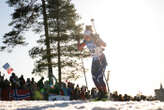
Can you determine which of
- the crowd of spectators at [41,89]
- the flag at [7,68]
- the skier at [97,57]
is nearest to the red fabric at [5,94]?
the crowd of spectators at [41,89]

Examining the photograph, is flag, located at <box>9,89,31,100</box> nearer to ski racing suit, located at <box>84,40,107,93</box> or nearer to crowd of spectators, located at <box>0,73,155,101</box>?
crowd of spectators, located at <box>0,73,155,101</box>

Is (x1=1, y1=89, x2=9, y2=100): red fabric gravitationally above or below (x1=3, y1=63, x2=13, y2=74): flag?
below

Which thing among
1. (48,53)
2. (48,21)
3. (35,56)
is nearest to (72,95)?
(48,53)

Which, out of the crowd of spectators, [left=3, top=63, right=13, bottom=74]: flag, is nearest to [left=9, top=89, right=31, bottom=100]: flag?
the crowd of spectators

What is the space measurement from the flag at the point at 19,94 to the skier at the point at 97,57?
574 cm

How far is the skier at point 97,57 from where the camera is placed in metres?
7.95

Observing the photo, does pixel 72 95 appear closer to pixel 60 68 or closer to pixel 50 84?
pixel 50 84

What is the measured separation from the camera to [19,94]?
492 inches

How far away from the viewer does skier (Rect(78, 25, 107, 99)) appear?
26.1 feet

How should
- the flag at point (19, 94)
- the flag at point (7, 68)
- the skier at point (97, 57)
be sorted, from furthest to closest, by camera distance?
the flag at point (7, 68), the flag at point (19, 94), the skier at point (97, 57)

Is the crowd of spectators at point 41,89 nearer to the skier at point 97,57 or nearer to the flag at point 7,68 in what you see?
the flag at point 7,68

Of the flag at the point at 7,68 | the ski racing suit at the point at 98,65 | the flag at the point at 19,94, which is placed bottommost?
the flag at the point at 19,94

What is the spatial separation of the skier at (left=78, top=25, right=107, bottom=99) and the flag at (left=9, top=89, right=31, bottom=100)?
5.74m

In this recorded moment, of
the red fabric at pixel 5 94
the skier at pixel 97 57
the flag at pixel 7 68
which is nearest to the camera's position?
the skier at pixel 97 57
